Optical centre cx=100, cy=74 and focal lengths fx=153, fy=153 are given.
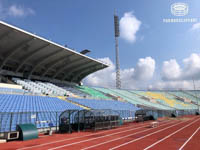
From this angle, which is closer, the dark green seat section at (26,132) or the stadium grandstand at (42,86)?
the dark green seat section at (26,132)

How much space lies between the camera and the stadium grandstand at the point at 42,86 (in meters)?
16.1

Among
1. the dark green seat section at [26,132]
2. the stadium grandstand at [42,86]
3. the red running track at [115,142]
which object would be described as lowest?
the red running track at [115,142]

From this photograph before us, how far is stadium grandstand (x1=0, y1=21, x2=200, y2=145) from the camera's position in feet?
52.7

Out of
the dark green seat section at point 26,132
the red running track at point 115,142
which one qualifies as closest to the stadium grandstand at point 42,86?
the dark green seat section at point 26,132

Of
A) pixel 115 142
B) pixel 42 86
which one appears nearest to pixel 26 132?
pixel 115 142

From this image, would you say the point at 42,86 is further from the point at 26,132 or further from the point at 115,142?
the point at 115,142

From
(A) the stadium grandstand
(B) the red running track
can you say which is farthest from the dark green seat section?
(A) the stadium grandstand

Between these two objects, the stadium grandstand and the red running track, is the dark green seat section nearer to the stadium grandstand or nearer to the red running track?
the red running track

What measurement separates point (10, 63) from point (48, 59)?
24.8 feet

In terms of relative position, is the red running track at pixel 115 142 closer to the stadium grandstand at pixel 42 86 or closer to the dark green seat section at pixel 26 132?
the dark green seat section at pixel 26 132

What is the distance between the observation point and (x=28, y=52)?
30281 millimetres

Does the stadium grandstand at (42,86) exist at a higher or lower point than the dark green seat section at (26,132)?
higher

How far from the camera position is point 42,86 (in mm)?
32188

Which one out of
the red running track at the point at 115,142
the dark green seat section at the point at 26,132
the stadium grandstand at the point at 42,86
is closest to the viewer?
the red running track at the point at 115,142
